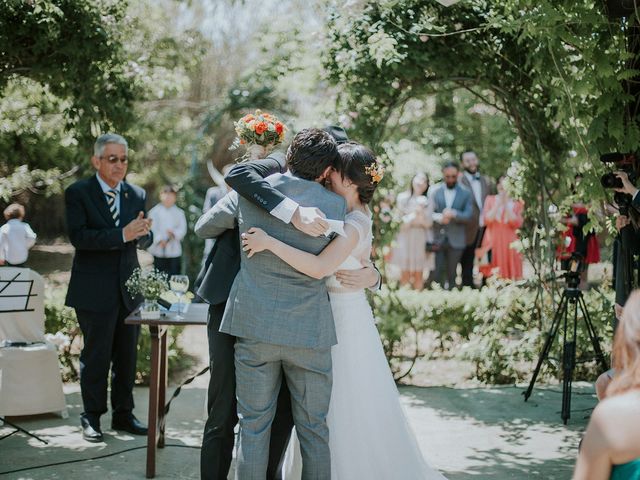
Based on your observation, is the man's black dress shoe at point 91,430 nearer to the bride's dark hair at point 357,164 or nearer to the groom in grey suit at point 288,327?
the groom in grey suit at point 288,327

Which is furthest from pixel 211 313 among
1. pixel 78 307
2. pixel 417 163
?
pixel 417 163

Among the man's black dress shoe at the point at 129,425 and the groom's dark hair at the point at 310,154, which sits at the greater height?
the groom's dark hair at the point at 310,154

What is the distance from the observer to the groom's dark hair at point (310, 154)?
3391 mm

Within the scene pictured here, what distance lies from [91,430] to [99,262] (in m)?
1.07

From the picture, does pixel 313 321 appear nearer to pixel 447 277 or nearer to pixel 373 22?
pixel 373 22

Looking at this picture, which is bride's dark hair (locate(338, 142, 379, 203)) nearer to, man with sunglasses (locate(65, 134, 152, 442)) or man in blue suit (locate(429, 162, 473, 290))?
man with sunglasses (locate(65, 134, 152, 442))

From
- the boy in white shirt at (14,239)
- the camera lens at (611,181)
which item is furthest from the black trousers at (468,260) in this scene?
the camera lens at (611,181)

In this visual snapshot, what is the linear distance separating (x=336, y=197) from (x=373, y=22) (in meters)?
2.93

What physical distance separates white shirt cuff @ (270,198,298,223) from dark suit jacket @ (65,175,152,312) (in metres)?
1.89

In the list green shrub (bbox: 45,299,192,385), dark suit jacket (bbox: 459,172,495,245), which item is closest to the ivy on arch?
green shrub (bbox: 45,299,192,385)

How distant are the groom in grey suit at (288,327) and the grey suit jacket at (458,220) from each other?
7430 millimetres

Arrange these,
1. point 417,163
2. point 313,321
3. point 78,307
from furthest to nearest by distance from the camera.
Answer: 1. point 417,163
2. point 78,307
3. point 313,321

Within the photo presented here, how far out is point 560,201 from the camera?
6.76 m

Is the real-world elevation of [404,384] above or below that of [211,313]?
below
